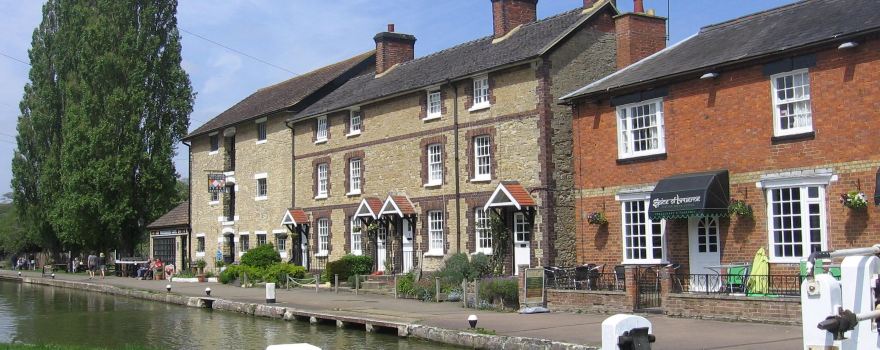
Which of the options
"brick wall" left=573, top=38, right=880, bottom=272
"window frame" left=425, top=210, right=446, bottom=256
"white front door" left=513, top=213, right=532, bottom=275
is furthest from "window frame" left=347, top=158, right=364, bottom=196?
"brick wall" left=573, top=38, right=880, bottom=272

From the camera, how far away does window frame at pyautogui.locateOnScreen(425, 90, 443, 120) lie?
91.8 ft

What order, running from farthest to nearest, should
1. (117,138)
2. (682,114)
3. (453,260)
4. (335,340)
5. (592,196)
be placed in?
(117,138) → (453,260) → (592,196) → (682,114) → (335,340)

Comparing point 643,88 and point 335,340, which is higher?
point 643,88

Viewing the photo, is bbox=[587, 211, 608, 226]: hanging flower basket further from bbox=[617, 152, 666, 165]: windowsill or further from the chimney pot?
the chimney pot

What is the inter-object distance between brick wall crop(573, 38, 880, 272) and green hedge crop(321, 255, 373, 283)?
30.9ft

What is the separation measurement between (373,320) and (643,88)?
875 centimetres

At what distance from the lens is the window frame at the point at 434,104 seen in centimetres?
2797

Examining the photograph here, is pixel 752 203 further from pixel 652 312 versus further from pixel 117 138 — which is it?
pixel 117 138

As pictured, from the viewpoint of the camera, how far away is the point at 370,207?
3002cm

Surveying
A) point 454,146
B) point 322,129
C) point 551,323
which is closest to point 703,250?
point 551,323

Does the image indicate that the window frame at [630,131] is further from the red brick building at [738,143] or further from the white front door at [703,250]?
the white front door at [703,250]

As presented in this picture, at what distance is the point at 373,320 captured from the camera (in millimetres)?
18906

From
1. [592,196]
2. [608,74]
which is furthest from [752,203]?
[608,74]

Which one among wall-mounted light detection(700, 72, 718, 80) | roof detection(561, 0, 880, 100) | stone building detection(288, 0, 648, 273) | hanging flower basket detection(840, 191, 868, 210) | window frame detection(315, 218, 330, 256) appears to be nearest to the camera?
hanging flower basket detection(840, 191, 868, 210)
